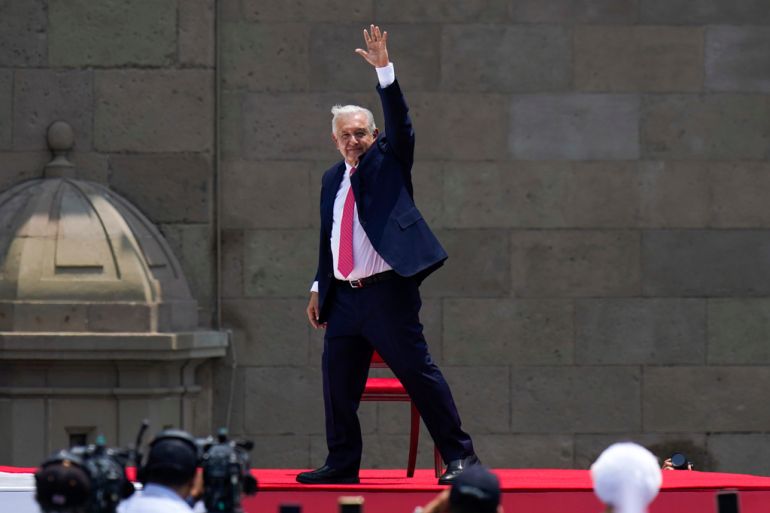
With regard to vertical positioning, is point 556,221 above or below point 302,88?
below

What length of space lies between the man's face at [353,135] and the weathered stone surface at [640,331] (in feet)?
11.8

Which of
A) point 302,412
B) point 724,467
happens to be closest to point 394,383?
point 302,412

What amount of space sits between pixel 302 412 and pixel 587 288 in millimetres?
1728

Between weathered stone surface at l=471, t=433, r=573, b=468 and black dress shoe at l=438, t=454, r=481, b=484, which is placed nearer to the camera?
black dress shoe at l=438, t=454, r=481, b=484

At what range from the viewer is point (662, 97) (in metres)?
11.2

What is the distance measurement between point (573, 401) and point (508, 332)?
527 millimetres

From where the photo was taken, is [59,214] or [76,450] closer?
[76,450]

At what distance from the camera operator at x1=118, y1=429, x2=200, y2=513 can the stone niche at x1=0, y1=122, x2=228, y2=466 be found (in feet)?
14.7

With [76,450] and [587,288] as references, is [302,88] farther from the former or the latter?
[76,450]

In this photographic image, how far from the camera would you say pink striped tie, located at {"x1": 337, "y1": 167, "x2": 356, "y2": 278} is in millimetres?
7730

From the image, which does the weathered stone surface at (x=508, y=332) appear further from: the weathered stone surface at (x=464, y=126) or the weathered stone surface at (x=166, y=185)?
the weathered stone surface at (x=166, y=185)

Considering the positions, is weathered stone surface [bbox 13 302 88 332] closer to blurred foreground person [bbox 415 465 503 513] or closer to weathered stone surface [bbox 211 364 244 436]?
weathered stone surface [bbox 211 364 244 436]

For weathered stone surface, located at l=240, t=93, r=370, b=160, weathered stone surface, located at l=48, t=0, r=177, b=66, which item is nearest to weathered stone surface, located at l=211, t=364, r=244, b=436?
weathered stone surface, located at l=240, t=93, r=370, b=160

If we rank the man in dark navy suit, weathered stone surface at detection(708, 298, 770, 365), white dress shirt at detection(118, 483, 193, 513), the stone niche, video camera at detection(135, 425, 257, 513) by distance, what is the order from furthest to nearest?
weathered stone surface at detection(708, 298, 770, 365) → the stone niche → the man in dark navy suit → video camera at detection(135, 425, 257, 513) → white dress shirt at detection(118, 483, 193, 513)
